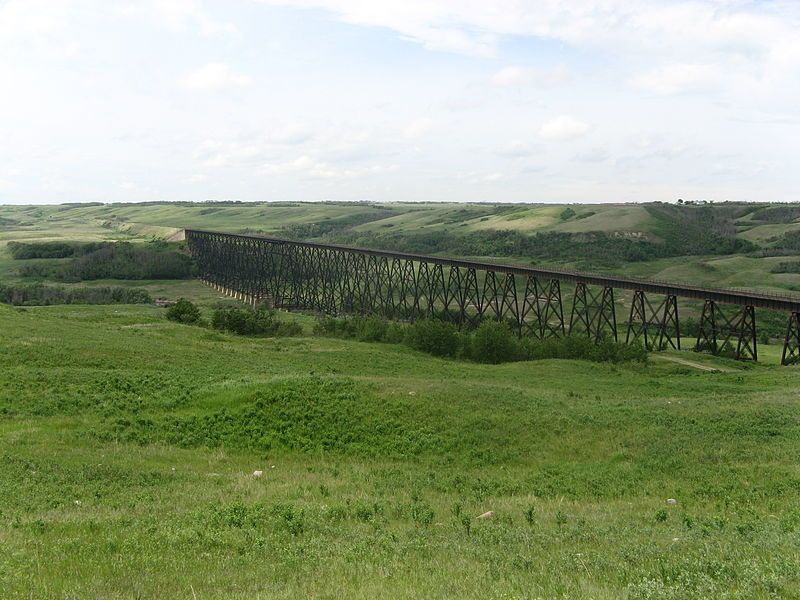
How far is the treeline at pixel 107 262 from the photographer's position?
388ft

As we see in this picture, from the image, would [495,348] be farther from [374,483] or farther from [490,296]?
[490,296]

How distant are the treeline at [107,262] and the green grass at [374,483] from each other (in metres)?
92.1

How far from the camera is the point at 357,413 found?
22.1m

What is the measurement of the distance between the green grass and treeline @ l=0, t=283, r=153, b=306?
5949 centimetres

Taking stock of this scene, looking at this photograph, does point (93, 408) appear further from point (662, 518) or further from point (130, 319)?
point (130, 319)

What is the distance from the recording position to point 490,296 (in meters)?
90.9

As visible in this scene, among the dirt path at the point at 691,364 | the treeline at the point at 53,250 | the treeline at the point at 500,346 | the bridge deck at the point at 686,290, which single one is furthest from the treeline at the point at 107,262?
the dirt path at the point at 691,364

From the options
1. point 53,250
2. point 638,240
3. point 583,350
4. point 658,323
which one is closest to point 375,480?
point 583,350

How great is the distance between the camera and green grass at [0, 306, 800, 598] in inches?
317

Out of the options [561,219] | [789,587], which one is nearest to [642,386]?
[789,587]

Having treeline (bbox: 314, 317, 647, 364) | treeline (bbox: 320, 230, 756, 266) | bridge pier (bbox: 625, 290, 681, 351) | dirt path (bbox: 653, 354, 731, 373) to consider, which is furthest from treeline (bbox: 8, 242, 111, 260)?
dirt path (bbox: 653, 354, 731, 373)

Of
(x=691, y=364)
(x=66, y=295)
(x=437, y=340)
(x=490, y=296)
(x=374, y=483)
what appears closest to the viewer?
(x=374, y=483)

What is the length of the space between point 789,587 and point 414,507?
7565 mm

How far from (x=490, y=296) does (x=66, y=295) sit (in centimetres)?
5820
